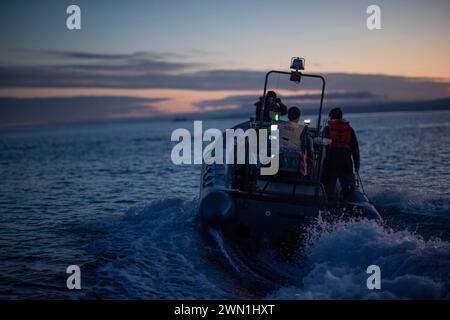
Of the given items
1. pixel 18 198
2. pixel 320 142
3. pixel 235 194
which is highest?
pixel 320 142

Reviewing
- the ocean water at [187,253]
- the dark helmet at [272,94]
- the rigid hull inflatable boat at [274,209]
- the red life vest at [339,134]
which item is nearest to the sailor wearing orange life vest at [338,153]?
the red life vest at [339,134]

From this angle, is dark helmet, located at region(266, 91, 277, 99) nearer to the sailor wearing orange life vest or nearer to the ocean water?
the sailor wearing orange life vest

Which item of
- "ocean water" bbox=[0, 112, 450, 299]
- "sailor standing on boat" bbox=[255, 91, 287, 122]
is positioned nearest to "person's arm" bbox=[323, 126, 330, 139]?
"ocean water" bbox=[0, 112, 450, 299]

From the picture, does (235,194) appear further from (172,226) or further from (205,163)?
(205,163)

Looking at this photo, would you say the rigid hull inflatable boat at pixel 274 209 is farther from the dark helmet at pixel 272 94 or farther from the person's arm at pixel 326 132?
the dark helmet at pixel 272 94

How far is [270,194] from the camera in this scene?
6391 millimetres

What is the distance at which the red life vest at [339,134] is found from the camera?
6.58 m

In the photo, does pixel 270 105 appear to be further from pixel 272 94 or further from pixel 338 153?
pixel 338 153

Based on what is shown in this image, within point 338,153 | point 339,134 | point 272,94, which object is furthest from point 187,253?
point 272,94

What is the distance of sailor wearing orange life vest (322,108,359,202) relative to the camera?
6.59m

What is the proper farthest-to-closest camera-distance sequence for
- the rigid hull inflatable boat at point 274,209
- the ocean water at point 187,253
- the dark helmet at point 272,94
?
1. the dark helmet at point 272,94
2. the rigid hull inflatable boat at point 274,209
3. the ocean water at point 187,253
